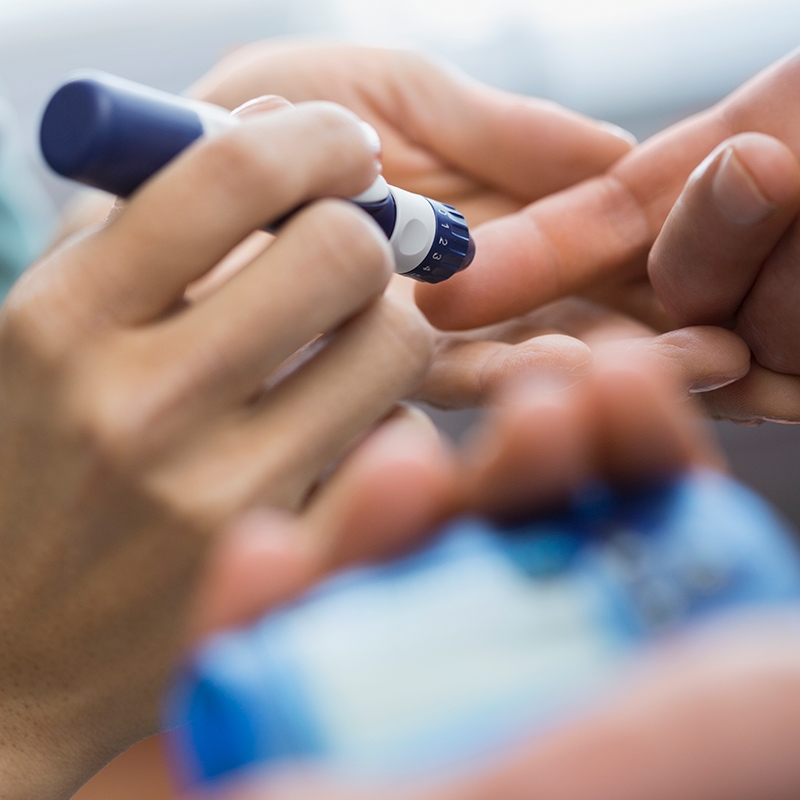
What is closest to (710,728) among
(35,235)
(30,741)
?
(30,741)

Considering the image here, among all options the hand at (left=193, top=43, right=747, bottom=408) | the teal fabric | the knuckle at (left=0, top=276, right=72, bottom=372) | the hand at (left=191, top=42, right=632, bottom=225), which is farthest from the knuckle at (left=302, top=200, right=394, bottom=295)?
the teal fabric

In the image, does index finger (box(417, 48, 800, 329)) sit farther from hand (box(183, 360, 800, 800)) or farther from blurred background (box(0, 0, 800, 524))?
blurred background (box(0, 0, 800, 524))

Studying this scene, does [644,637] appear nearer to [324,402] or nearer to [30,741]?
[324,402]

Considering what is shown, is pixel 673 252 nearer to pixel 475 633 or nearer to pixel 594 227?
pixel 594 227

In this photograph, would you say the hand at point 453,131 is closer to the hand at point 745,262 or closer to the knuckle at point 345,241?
the hand at point 745,262

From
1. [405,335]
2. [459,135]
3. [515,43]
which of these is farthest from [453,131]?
[515,43]

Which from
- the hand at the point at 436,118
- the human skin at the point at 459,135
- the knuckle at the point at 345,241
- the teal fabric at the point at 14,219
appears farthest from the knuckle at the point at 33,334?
the teal fabric at the point at 14,219
